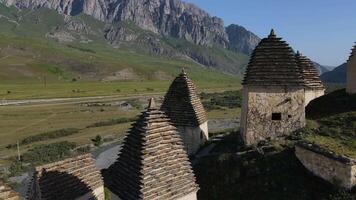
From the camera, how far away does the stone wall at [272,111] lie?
26.3 metres

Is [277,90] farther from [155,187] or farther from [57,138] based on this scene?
[57,138]

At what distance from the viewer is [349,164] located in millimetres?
19906

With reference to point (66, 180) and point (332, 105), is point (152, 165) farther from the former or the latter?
point (332, 105)

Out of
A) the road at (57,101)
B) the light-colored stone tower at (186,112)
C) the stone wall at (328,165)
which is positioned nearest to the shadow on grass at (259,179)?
the stone wall at (328,165)

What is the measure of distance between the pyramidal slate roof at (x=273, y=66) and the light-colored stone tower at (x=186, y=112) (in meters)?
3.95

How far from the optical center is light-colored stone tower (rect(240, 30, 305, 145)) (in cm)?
2623

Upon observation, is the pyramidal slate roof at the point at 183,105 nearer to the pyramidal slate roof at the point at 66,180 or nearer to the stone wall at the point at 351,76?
the pyramidal slate roof at the point at 66,180

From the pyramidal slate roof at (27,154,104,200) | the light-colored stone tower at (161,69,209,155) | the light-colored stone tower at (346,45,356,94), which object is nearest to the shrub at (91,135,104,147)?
the light-colored stone tower at (161,69,209,155)

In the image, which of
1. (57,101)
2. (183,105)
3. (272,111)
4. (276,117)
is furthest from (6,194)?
(57,101)

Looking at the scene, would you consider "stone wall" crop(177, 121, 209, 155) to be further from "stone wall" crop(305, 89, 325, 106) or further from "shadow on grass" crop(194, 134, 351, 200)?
"stone wall" crop(305, 89, 325, 106)

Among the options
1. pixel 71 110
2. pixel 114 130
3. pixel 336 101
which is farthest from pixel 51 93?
pixel 336 101

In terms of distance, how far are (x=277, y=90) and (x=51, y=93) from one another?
11402cm

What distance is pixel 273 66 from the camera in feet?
87.1

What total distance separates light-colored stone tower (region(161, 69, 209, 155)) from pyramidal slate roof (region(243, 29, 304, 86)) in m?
3.95
